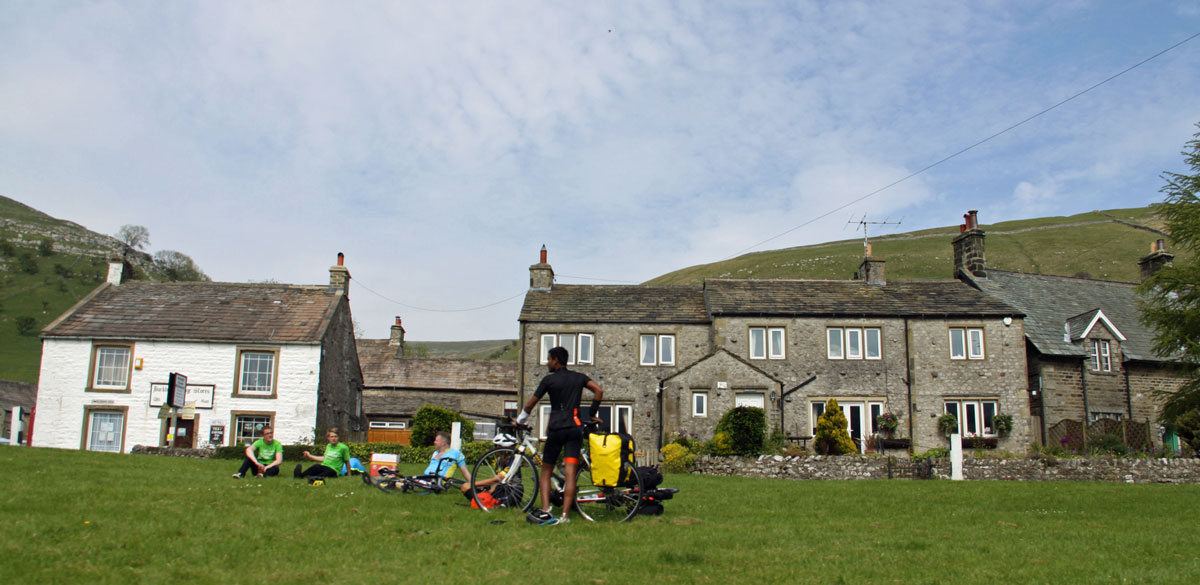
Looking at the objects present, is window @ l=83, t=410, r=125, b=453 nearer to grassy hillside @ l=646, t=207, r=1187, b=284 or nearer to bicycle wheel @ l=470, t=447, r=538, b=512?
bicycle wheel @ l=470, t=447, r=538, b=512

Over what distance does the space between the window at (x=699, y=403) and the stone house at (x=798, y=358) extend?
57mm

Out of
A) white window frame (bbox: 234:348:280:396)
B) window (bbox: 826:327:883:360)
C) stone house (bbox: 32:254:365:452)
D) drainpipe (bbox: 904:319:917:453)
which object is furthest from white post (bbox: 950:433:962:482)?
white window frame (bbox: 234:348:280:396)

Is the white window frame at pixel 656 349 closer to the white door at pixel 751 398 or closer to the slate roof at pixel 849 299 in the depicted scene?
the slate roof at pixel 849 299

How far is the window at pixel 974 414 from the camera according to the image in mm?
34969

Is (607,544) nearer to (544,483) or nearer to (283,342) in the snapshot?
(544,483)

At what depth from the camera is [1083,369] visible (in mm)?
36156

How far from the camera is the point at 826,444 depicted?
89.7 ft

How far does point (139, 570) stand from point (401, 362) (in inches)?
1829

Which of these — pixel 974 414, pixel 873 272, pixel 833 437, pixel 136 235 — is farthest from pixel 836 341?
pixel 136 235

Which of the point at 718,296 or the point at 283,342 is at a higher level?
the point at 718,296

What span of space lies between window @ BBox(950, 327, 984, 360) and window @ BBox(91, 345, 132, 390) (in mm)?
34655

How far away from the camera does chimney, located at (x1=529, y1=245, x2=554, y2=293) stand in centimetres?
3953

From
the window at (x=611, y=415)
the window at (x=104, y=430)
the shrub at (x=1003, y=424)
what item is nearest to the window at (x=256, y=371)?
the window at (x=104, y=430)

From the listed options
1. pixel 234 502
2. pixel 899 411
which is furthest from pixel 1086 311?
pixel 234 502
